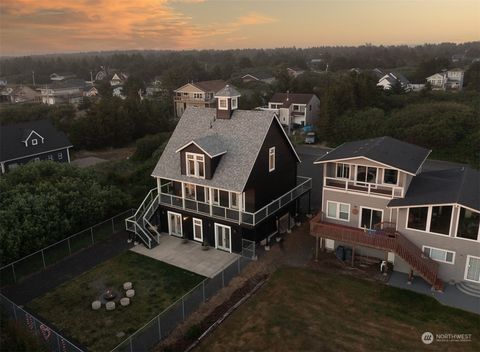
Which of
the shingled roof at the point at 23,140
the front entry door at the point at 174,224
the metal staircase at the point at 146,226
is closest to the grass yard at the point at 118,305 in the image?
the metal staircase at the point at 146,226

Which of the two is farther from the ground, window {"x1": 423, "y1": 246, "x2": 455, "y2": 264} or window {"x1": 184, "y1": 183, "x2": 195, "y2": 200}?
window {"x1": 184, "y1": 183, "x2": 195, "y2": 200}

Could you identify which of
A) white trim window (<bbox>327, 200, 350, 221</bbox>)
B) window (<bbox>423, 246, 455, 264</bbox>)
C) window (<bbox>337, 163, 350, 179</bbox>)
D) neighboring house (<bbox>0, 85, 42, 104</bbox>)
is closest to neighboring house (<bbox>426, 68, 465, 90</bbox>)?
window (<bbox>337, 163, 350, 179</bbox>)

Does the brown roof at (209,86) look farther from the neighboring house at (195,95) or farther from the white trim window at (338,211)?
the white trim window at (338,211)

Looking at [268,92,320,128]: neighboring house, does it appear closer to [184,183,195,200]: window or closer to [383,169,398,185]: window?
[184,183,195,200]: window

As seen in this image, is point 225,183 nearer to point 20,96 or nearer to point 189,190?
point 189,190

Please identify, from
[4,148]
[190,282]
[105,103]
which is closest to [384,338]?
[190,282]

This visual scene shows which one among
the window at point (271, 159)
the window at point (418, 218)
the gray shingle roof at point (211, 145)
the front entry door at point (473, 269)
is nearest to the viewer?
the front entry door at point (473, 269)
